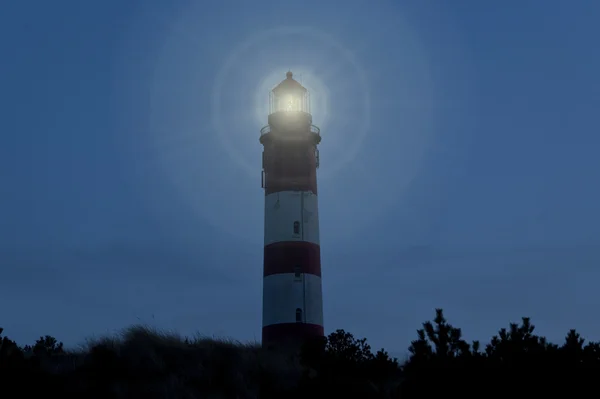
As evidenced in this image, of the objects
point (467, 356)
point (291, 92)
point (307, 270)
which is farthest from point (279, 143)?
point (467, 356)

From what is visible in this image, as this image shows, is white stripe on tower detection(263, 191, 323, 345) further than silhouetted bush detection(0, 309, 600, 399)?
Yes

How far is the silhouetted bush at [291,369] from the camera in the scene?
1978 cm

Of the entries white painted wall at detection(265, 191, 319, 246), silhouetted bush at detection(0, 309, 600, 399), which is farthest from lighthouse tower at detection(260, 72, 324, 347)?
silhouetted bush at detection(0, 309, 600, 399)

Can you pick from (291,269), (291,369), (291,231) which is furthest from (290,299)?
(291,369)

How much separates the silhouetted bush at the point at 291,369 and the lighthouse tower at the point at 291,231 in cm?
1056

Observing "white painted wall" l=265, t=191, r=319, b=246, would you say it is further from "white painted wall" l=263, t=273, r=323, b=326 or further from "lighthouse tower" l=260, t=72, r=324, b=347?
"white painted wall" l=263, t=273, r=323, b=326

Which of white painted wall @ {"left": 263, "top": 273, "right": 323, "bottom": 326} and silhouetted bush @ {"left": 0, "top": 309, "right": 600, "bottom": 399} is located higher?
white painted wall @ {"left": 263, "top": 273, "right": 323, "bottom": 326}

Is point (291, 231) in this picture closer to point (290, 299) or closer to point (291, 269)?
point (291, 269)

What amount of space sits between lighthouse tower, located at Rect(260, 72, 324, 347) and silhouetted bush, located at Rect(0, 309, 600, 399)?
10.6m

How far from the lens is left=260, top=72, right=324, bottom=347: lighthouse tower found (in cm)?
3806

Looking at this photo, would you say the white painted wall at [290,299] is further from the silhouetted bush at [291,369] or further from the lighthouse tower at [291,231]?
the silhouetted bush at [291,369]

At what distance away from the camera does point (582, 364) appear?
20.5 m

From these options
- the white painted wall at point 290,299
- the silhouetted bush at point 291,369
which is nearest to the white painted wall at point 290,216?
the white painted wall at point 290,299

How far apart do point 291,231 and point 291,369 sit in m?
14.7
